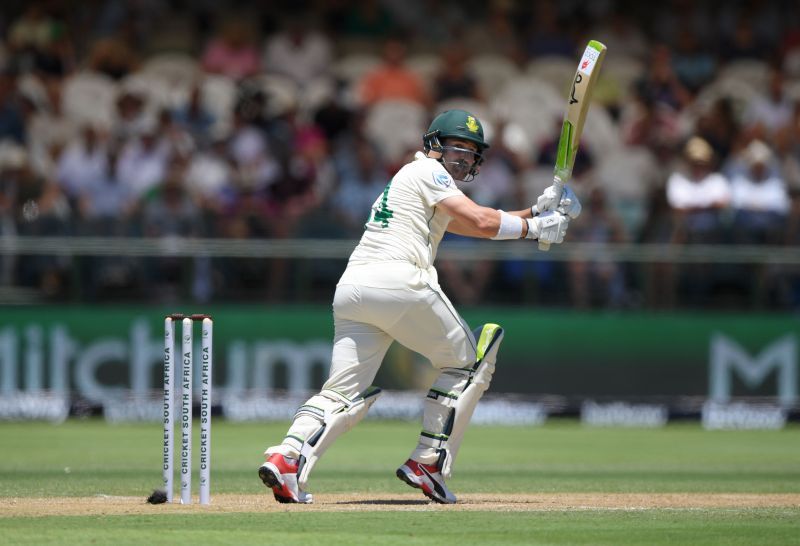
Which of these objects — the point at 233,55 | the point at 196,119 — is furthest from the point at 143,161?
the point at 233,55

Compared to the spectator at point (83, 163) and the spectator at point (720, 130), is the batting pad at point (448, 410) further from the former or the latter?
the spectator at point (720, 130)

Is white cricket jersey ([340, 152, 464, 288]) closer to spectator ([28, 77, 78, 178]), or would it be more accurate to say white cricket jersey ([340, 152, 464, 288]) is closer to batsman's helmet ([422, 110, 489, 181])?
batsman's helmet ([422, 110, 489, 181])

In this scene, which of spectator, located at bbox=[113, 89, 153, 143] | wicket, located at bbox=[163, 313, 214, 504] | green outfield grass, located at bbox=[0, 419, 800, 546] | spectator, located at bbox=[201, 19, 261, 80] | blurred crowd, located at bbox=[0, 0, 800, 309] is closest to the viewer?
green outfield grass, located at bbox=[0, 419, 800, 546]

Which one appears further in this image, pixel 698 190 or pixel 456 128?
pixel 698 190

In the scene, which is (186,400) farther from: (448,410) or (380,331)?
(448,410)

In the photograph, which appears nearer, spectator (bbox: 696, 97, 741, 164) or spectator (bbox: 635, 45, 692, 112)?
spectator (bbox: 696, 97, 741, 164)

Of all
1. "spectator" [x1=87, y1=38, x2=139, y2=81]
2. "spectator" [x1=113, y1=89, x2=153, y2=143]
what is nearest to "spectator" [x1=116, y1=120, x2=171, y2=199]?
"spectator" [x1=113, y1=89, x2=153, y2=143]
